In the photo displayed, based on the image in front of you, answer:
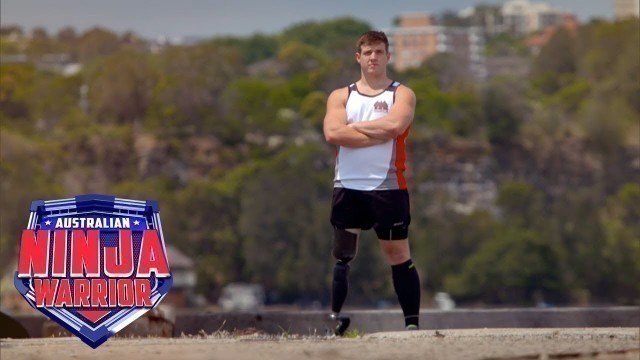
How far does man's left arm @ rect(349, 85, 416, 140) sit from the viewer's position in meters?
10.8

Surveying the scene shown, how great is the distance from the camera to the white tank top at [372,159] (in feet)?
35.7

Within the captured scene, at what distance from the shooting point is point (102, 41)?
151 metres

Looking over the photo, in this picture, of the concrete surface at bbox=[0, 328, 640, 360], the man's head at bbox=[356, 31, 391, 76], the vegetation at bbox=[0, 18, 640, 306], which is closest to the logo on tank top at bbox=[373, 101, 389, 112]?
the man's head at bbox=[356, 31, 391, 76]

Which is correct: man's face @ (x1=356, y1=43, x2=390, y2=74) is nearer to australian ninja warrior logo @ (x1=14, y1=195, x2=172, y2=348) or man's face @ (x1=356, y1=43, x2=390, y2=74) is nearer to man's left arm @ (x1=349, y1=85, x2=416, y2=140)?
man's left arm @ (x1=349, y1=85, x2=416, y2=140)

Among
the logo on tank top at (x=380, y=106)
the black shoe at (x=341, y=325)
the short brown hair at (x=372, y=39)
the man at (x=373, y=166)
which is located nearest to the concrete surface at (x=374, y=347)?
the black shoe at (x=341, y=325)

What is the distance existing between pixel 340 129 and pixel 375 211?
475mm

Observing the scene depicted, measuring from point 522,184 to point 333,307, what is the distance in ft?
382

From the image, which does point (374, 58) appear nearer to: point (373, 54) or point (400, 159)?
point (373, 54)

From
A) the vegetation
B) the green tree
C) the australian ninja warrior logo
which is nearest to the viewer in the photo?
the australian ninja warrior logo

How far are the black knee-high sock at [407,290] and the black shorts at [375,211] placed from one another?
24 centimetres

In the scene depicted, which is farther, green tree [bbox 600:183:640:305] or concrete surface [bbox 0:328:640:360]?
green tree [bbox 600:183:640:305]

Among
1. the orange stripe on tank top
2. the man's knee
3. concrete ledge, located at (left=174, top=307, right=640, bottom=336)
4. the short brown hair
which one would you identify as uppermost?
the short brown hair

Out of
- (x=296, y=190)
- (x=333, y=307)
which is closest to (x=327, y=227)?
(x=296, y=190)

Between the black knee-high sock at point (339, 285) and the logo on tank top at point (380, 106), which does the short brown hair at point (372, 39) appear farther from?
the black knee-high sock at point (339, 285)
